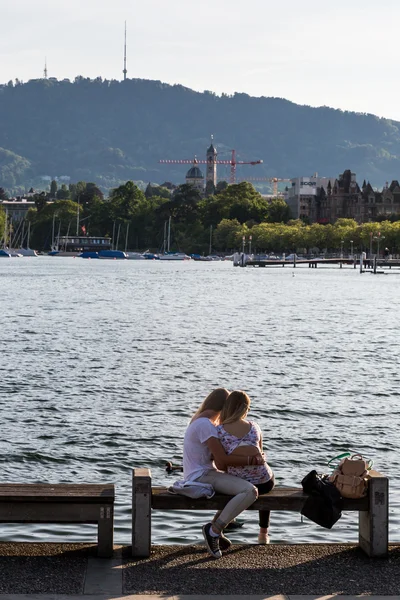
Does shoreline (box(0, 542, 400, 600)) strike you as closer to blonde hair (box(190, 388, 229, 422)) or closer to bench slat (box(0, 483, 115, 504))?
bench slat (box(0, 483, 115, 504))

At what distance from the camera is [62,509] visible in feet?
36.9

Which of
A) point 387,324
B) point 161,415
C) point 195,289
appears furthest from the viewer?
point 195,289

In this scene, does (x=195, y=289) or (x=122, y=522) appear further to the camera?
(x=195, y=289)

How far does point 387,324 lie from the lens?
68.3m

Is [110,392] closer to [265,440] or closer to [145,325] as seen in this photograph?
[265,440]

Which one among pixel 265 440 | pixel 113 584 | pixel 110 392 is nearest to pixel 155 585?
pixel 113 584

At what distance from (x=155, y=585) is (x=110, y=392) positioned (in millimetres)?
21308

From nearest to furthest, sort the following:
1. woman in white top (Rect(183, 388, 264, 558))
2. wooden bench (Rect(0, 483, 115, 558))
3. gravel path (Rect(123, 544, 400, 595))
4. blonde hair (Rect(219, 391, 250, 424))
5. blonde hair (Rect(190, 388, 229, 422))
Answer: gravel path (Rect(123, 544, 400, 595)) → wooden bench (Rect(0, 483, 115, 558)) → woman in white top (Rect(183, 388, 264, 558)) → blonde hair (Rect(219, 391, 250, 424)) → blonde hair (Rect(190, 388, 229, 422))

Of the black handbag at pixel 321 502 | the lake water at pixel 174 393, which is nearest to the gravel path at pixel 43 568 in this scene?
the black handbag at pixel 321 502

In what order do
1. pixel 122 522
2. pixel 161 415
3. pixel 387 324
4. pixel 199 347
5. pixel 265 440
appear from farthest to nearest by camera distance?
1. pixel 387 324
2. pixel 199 347
3. pixel 161 415
4. pixel 265 440
5. pixel 122 522

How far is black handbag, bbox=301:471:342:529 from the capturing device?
11477mm

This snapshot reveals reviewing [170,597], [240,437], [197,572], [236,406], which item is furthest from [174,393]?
[170,597]

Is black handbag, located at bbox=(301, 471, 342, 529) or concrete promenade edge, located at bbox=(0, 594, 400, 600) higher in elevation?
black handbag, located at bbox=(301, 471, 342, 529)

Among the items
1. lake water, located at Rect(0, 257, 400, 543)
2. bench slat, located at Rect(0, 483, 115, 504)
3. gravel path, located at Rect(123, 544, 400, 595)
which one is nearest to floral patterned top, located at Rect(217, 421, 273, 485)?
gravel path, located at Rect(123, 544, 400, 595)
